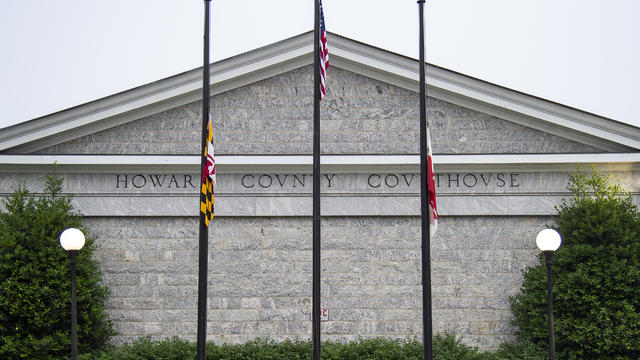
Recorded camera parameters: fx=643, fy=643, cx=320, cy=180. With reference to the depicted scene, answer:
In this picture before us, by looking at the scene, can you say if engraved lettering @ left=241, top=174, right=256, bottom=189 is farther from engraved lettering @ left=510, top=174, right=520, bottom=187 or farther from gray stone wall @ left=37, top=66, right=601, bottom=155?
engraved lettering @ left=510, top=174, right=520, bottom=187

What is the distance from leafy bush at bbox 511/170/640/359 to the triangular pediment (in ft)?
7.32

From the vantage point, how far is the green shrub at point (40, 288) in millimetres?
14734

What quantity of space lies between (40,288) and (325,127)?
790cm

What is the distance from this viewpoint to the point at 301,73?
17016 millimetres

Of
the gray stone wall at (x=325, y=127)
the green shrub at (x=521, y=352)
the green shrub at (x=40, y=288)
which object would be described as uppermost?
the gray stone wall at (x=325, y=127)

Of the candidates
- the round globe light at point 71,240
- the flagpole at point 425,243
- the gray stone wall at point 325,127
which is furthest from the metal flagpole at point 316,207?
the gray stone wall at point 325,127

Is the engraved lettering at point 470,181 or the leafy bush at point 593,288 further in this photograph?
the engraved lettering at point 470,181

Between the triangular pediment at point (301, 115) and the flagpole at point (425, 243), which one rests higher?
the triangular pediment at point (301, 115)

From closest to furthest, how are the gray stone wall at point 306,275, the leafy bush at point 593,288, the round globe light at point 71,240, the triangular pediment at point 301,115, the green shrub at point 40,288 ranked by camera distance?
the round globe light at point 71,240, the leafy bush at point 593,288, the green shrub at point 40,288, the gray stone wall at point 306,275, the triangular pediment at point 301,115

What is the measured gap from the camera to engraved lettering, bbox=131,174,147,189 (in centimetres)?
1683

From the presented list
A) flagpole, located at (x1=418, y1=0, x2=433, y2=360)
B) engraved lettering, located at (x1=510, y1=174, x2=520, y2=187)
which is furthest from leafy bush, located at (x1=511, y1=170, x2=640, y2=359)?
flagpole, located at (x1=418, y1=0, x2=433, y2=360)

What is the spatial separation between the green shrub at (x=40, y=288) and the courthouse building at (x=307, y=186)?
1.03 m

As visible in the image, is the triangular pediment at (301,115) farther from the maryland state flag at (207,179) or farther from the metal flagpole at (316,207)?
the metal flagpole at (316,207)

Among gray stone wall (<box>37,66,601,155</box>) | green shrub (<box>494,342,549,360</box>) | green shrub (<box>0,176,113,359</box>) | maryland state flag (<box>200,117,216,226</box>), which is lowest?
green shrub (<box>494,342,549,360</box>)
